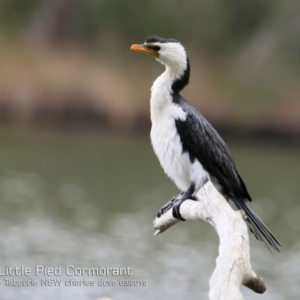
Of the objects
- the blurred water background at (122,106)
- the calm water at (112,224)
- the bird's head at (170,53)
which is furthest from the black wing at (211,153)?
the blurred water background at (122,106)

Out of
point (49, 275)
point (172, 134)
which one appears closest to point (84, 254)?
point (49, 275)

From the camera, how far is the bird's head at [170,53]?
19.3 feet

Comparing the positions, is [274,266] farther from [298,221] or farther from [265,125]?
[265,125]

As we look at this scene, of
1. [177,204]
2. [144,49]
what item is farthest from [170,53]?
[177,204]

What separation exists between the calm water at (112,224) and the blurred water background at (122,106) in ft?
0.15

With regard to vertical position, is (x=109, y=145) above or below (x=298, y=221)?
above

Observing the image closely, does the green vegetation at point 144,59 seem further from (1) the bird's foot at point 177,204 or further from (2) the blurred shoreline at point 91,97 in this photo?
(1) the bird's foot at point 177,204

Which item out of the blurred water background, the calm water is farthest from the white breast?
the blurred water background

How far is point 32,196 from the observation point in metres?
14.6

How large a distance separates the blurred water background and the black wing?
23.8 feet

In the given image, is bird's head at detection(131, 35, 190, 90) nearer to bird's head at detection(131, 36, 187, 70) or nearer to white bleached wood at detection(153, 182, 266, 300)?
bird's head at detection(131, 36, 187, 70)

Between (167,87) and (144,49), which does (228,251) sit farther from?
(144,49)

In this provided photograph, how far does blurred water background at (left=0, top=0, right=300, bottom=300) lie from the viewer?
1430 centimetres

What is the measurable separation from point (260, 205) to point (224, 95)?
7599 mm
